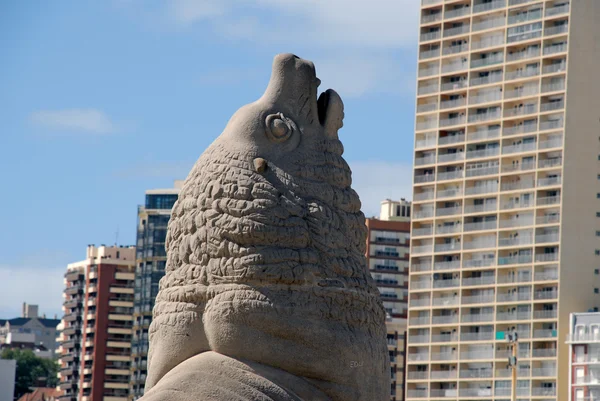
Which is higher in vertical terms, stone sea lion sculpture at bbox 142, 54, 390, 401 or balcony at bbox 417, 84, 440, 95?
balcony at bbox 417, 84, 440, 95

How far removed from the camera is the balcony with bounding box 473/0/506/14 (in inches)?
4124

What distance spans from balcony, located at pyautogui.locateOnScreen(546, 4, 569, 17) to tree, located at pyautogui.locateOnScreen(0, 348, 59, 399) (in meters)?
73.6

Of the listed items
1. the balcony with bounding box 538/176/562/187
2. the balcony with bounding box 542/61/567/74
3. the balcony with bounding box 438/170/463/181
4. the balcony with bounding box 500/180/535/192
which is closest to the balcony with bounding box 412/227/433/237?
the balcony with bounding box 438/170/463/181

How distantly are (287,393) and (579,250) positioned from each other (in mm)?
91025

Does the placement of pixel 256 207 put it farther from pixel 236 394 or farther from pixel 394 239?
pixel 394 239

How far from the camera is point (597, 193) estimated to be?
9875 cm

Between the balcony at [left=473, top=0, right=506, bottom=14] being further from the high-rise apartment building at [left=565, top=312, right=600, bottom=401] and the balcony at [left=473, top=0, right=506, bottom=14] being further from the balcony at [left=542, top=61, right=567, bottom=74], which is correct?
the high-rise apartment building at [left=565, top=312, right=600, bottom=401]

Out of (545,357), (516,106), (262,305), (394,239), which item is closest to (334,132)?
(262,305)

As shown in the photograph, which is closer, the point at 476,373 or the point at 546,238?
the point at 546,238

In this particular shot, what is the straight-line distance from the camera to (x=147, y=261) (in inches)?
5497

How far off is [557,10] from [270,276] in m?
93.6

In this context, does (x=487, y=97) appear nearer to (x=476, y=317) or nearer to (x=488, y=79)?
(x=488, y=79)

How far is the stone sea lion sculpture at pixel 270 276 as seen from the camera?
8.75 metres

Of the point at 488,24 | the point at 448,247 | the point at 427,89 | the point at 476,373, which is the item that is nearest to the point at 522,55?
the point at 488,24
